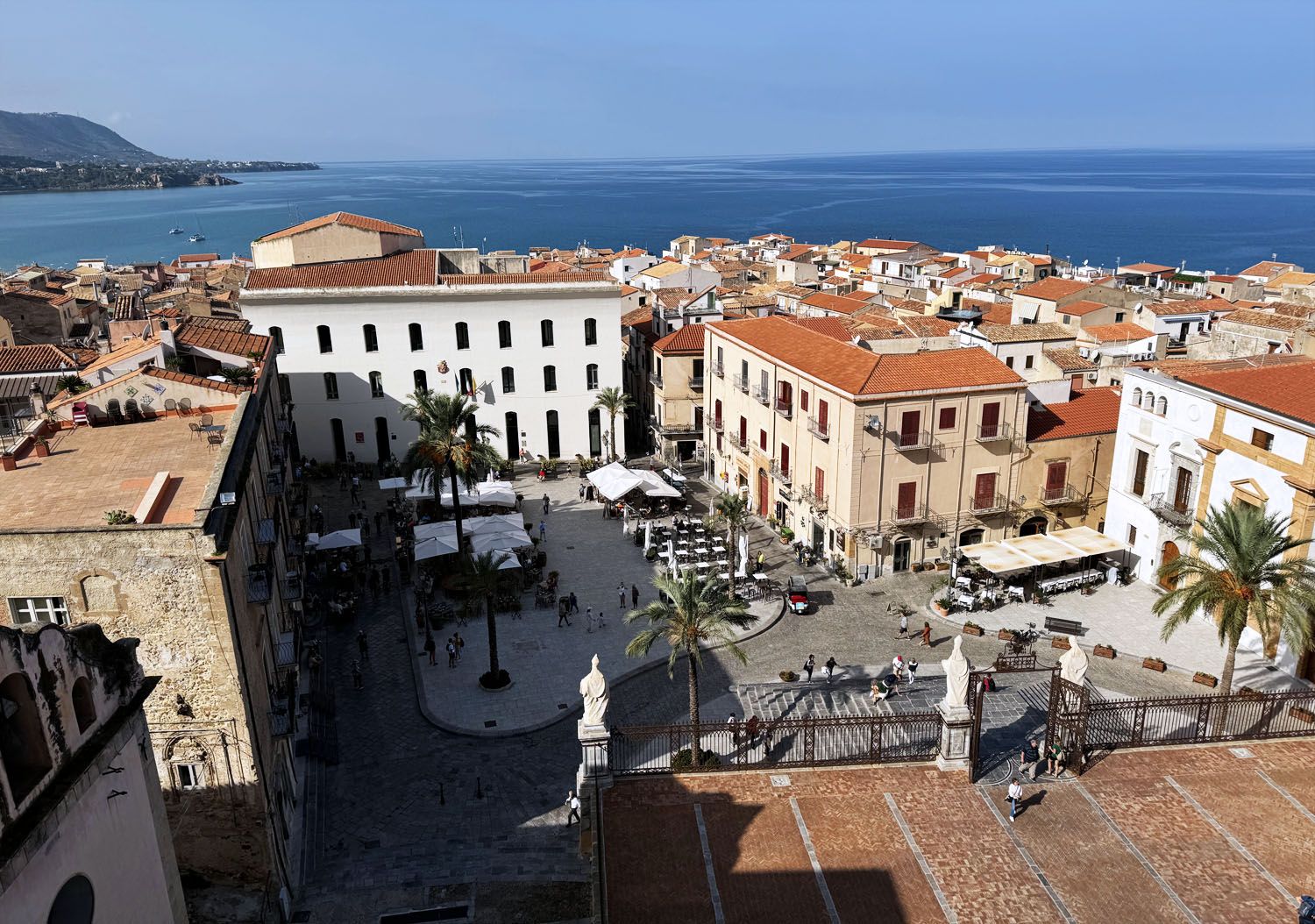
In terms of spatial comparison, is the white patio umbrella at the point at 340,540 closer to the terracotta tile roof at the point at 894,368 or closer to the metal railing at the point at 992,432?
the terracotta tile roof at the point at 894,368

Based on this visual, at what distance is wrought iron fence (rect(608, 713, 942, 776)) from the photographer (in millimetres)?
20594

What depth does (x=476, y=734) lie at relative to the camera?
2588 centimetres

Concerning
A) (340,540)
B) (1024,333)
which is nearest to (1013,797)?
(340,540)

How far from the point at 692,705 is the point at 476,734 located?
23.4ft

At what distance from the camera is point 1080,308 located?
61531 millimetres

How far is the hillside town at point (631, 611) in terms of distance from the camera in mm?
17000

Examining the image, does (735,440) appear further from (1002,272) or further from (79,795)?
(1002,272)

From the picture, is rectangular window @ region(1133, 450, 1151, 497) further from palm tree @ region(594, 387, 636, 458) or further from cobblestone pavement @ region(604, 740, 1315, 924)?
palm tree @ region(594, 387, 636, 458)

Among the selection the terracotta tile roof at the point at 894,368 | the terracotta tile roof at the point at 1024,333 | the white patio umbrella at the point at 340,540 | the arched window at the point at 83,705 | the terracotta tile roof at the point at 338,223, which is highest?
the terracotta tile roof at the point at 338,223

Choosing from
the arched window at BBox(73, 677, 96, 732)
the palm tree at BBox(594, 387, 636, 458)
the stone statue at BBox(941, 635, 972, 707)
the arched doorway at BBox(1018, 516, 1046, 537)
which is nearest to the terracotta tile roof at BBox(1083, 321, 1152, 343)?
the arched doorway at BBox(1018, 516, 1046, 537)

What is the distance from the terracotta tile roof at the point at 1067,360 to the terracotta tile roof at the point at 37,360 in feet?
141

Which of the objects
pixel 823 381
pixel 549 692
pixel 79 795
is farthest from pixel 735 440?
pixel 79 795

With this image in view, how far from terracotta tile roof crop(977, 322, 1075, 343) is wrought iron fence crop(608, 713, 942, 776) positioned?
29.5 meters

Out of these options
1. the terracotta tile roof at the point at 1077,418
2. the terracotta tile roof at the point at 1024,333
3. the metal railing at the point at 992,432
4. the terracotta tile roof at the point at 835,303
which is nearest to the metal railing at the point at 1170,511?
the terracotta tile roof at the point at 1077,418
